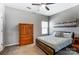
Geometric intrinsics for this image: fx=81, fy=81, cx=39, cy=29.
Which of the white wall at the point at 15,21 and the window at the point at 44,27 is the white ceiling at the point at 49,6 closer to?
the white wall at the point at 15,21

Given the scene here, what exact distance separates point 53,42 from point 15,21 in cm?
89

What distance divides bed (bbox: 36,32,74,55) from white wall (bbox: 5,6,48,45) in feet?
0.61

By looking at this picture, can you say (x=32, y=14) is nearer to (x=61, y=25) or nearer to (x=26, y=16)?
(x=26, y=16)

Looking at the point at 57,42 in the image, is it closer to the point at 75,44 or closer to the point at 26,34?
the point at 75,44

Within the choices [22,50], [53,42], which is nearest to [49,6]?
[53,42]

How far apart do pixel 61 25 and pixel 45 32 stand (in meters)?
0.38

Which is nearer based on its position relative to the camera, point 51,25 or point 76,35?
point 76,35

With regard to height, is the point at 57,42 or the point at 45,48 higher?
the point at 57,42

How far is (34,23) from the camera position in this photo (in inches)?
Result: 69.7

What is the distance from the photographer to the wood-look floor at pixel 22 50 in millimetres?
1566

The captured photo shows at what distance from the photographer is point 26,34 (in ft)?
5.79

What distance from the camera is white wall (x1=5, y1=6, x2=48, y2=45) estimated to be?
5.29 feet
